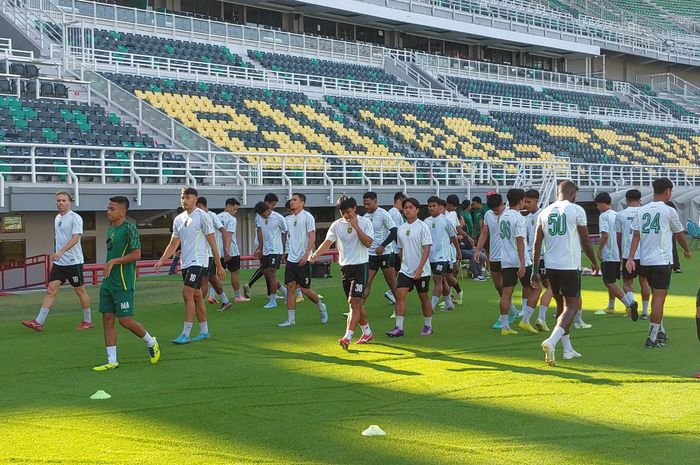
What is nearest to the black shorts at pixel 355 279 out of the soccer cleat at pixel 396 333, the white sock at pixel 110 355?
the soccer cleat at pixel 396 333

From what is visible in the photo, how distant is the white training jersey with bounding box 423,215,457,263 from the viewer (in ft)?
42.0

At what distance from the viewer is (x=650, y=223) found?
1008 cm

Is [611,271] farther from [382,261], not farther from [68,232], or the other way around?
[68,232]

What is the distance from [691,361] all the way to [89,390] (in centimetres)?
594

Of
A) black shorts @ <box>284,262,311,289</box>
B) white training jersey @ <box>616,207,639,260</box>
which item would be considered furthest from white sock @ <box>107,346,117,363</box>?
white training jersey @ <box>616,207,639,260</box>

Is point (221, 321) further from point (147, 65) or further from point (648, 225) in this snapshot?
point (147, 65)

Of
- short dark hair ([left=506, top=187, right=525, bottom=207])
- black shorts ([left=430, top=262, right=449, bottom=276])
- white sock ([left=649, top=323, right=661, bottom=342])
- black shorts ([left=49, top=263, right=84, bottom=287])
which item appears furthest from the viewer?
black shorts ([left=430, top=262, right=449, bottom=276])

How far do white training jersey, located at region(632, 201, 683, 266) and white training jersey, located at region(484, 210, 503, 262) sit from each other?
245cm

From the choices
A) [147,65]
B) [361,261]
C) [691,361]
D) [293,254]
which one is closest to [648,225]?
[691,361]

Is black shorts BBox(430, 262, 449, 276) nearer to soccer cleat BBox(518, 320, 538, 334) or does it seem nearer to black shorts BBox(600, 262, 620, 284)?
soccer cleat BBox(518, 320, 538, 334)

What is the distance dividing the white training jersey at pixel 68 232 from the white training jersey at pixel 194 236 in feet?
6.45

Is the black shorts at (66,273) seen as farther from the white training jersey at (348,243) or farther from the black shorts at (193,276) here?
the white training jersey at (348,243)

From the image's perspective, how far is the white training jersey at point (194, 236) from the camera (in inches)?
431

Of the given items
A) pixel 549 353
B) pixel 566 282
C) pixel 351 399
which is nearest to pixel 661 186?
pixel 566 282
